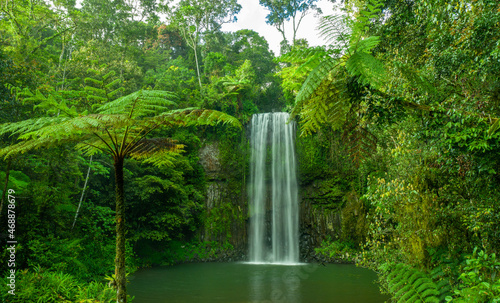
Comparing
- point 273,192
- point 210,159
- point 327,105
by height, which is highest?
point 210,159

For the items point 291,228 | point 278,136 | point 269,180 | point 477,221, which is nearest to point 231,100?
point 278,136

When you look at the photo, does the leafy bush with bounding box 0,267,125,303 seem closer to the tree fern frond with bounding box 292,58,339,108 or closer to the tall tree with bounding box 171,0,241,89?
the tree fern frond with bounding box 292,58,339,108

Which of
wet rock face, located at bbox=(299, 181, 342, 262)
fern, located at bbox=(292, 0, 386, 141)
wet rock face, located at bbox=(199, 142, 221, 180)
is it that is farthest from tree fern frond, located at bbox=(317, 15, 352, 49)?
wet rock face, located at bbox=(199, 142, 221, 180)

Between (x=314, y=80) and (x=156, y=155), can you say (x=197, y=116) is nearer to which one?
(x=156, y=155)

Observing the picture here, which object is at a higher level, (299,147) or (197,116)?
(299,147)

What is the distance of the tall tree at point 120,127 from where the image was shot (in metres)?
3.15

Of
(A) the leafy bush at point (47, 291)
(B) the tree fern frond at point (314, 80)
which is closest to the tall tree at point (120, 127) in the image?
(B) the tree fern frond at point (314, 80)

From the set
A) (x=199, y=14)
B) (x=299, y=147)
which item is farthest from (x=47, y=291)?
(x=199, y=14)

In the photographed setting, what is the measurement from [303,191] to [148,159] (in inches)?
444

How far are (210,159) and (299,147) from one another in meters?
4.50

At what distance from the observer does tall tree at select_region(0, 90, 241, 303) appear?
10.3ft

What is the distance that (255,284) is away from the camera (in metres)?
9.14

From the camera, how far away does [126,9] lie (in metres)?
17.7

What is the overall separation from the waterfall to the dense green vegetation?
2.24 feet
